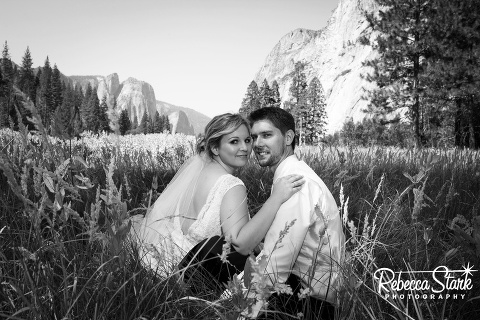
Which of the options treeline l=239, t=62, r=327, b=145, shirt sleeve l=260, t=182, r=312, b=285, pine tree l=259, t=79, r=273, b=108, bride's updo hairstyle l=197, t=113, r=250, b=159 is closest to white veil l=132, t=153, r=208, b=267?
bride's updo hairstyle l=197, t=113, r=250, b=159

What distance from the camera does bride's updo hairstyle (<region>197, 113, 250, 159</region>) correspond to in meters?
3.35

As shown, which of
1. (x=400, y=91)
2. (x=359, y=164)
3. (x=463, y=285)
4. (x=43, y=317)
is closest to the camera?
(x=43, y=317)

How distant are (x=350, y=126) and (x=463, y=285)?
8517 centimetres

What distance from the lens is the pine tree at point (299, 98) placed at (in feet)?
217

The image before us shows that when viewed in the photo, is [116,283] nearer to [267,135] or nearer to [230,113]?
[267,135]

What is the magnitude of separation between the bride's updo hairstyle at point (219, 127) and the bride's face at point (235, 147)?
0.15 ft

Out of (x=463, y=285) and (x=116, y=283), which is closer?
(x=116, y=283)

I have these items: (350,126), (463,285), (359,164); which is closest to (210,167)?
(463,285)

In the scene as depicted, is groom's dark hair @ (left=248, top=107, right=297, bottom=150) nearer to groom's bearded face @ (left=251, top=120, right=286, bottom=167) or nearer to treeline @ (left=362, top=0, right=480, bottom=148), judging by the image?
groom's bearded face @ (left=251, top=120, right=286, bottom=167)

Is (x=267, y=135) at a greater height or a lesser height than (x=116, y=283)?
greater

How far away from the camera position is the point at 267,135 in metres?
3.07

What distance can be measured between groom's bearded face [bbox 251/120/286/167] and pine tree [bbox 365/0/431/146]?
1975 centimetres

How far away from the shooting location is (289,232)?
2297 mm

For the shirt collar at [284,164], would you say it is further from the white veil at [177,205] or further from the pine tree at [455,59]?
the pine tree at [455,59]
